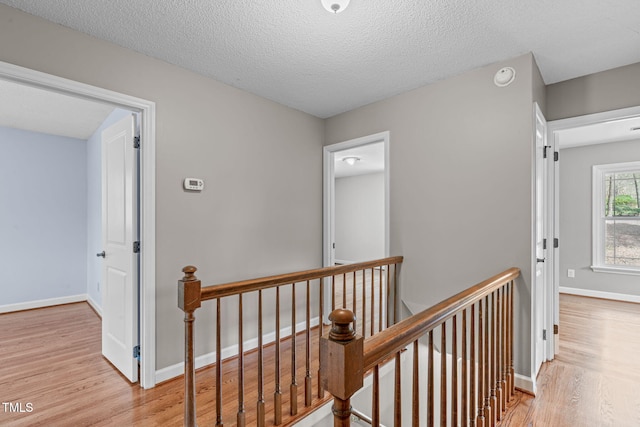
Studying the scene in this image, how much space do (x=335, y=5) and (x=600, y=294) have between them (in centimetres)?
549

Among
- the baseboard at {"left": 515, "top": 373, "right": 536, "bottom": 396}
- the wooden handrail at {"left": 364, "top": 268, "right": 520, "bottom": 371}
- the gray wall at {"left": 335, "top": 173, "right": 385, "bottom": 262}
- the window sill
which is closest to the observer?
the wooden handrail at {"left": 364, "top": 268, "right": 520, "bottom": 371}

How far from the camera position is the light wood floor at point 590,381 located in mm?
1868

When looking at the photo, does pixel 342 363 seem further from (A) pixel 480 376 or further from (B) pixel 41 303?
(B) pixel 41 303

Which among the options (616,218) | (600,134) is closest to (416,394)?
(600,134)

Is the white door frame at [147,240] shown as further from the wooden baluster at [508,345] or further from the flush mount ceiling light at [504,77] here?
the flush mount ceiling light at [504,77]

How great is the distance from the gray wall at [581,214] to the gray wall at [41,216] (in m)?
7.35

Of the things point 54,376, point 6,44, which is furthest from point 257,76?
point 54,376

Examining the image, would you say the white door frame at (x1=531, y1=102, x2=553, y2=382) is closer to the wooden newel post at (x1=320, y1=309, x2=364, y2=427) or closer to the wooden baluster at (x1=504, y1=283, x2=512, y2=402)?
the wooden baluster at (x1=504, y1=283, x2=512, y2=402)

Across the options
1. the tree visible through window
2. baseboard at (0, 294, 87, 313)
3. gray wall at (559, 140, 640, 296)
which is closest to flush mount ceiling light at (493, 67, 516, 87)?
gray wall at (559, 140, 640, 296)

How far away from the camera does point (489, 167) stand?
2.37 m

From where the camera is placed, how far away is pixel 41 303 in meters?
4.13

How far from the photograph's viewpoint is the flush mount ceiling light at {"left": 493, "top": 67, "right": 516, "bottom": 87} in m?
2.25

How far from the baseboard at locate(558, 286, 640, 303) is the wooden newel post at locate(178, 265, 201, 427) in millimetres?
5595

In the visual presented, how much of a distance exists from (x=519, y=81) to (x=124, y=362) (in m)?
3.62
